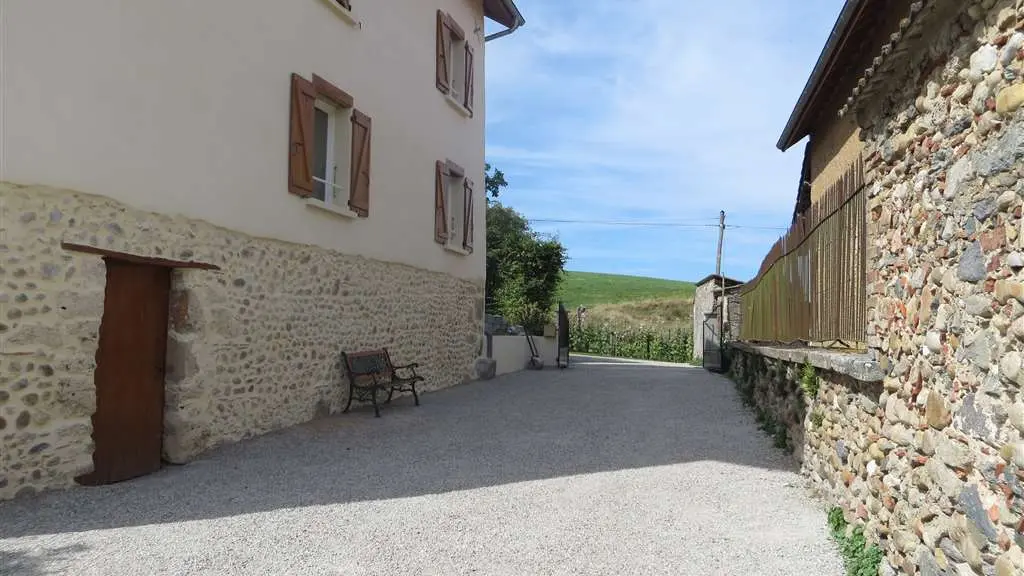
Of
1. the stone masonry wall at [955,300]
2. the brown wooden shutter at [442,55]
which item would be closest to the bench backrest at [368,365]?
the brown wooden shutter at [442,55]

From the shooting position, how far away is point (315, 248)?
25.9ft

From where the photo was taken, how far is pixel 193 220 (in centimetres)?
612

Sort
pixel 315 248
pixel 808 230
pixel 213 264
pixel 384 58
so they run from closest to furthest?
pixel 808 230 < pixel 213 264 < pixel 315 248 < pixel 384 58

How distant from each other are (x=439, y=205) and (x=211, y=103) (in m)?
5.01

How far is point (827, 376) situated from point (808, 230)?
4.41 ft

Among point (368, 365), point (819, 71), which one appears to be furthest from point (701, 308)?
point (819, 71)

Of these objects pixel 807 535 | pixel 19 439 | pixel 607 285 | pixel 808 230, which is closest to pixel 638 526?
pixel 807 535

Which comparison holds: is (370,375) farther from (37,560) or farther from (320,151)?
(37,560)

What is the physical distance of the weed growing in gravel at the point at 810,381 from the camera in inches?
196

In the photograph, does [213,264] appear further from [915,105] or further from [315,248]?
[915,105]

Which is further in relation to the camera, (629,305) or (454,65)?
(629,305)

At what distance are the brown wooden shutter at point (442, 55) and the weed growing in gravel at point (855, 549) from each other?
884 centimetres

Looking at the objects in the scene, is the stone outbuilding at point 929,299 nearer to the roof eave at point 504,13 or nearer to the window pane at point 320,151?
the window pane at point 320,151

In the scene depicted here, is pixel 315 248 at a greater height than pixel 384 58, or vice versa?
pixel 384 58
